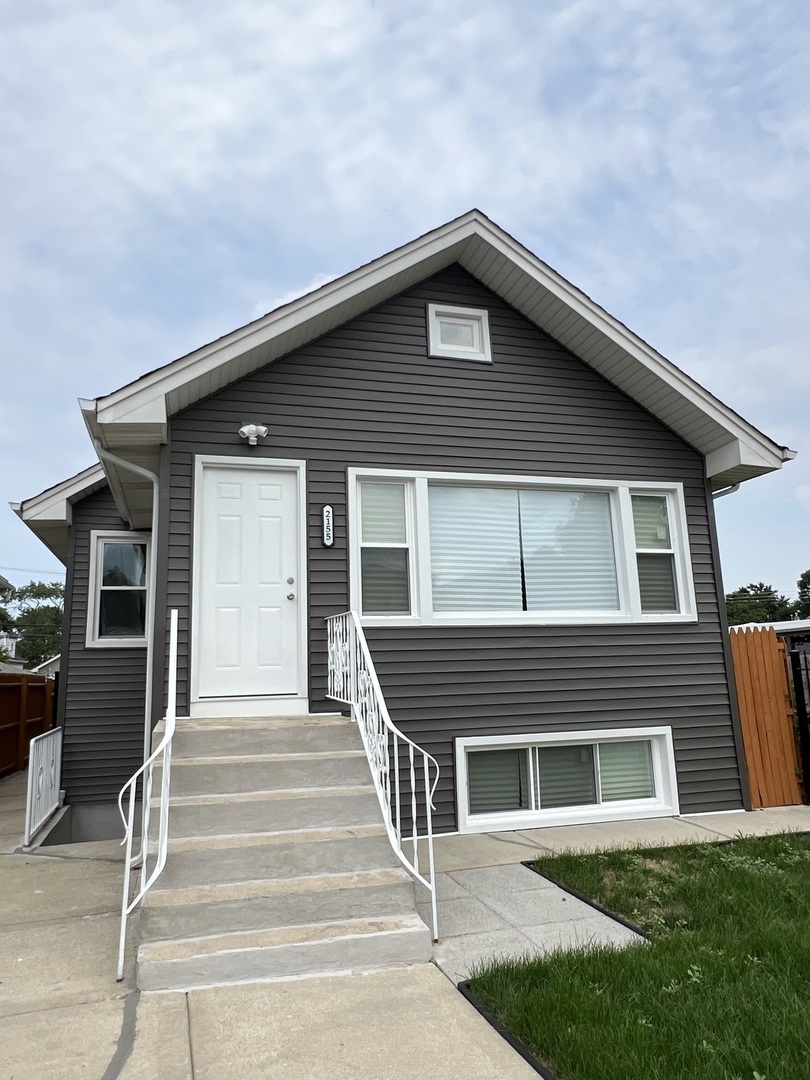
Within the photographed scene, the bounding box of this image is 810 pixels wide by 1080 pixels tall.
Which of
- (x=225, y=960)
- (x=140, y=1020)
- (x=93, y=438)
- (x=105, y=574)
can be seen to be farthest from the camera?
(x=105, y=574)

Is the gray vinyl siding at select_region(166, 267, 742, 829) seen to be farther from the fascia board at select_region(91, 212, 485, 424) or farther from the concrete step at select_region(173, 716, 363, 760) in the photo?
the concrete step at select_region(173, 716, 363, 760)

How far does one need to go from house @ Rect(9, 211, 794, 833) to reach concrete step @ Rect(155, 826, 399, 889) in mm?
2081

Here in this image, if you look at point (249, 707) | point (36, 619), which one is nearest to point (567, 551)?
point (249, 707)

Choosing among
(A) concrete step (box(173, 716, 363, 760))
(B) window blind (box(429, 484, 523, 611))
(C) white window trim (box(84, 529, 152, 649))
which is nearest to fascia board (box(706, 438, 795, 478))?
(B) window blind (box(429, 484, 523, 611))

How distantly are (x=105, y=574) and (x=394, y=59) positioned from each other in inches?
399

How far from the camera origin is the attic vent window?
7230 millimetres

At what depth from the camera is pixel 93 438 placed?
610cm

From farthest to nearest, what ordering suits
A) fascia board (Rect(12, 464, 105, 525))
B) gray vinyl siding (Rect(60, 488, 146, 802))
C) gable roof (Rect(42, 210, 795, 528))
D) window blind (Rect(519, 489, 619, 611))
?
1. fascia board (Rect(12, 464, 105, 525))
2. gray vinyl siding (Rect(60, 488, 146, 802))
3. window blind (Rect(519, 489, 619, 611))
4. gable roof (Rect(42, 210, 795, 528))

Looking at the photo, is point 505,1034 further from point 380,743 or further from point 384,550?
point 384,550

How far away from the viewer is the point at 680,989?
314cm

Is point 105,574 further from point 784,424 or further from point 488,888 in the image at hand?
point 784,424

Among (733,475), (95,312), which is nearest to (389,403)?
(733,475)

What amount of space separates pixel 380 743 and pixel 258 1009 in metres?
1.82

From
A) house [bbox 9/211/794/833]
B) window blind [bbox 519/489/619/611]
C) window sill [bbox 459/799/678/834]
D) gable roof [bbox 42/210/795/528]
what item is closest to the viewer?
gable roof [bbox 42/210/795/528]
